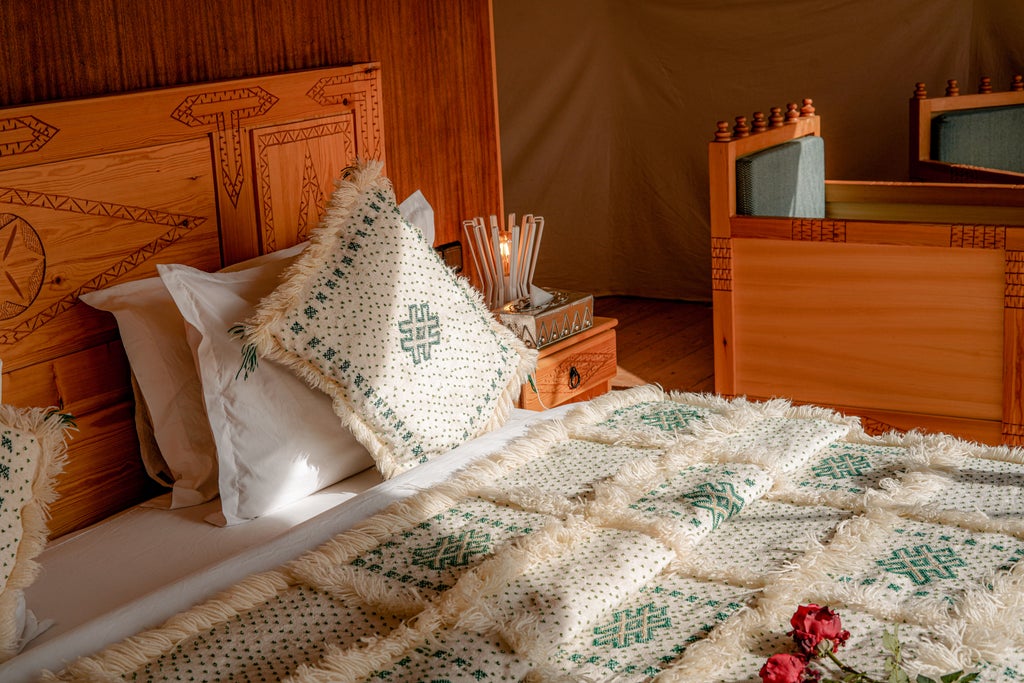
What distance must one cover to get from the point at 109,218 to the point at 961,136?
3.34m

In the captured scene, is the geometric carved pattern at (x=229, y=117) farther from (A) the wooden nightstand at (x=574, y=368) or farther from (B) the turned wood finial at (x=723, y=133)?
(B) the turned wood finial at (x=723, y=133)

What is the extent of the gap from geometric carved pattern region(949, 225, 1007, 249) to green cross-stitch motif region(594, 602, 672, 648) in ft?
7.00

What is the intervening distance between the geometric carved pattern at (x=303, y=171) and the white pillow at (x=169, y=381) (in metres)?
0.44

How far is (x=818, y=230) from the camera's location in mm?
3410

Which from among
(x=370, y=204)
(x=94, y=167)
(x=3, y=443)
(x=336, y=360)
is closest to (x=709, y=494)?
(x=336, y=360)

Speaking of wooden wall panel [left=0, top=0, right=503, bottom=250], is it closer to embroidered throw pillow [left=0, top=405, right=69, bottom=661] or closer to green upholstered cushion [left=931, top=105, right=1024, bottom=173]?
embroidered throw pillow [left=0, top=405, right=69, bottom=661]

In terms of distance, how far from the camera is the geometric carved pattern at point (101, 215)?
1.95m

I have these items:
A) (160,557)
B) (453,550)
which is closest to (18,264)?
(160,557)

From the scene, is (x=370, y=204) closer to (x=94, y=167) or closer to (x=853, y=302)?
(x=94, y=167)

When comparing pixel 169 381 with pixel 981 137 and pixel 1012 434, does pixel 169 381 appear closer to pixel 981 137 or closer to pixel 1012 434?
pixel 1012 434

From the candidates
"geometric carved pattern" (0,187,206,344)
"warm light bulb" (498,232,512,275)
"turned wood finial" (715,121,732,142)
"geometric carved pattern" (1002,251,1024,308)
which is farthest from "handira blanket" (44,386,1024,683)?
"turned wood finial" (715,121,732,142)

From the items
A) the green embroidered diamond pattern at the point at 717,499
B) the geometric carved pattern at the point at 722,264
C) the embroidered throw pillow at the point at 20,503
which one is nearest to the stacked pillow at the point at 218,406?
the embroidered throw pillow at the point at 20,503

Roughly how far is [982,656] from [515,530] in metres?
Answer: 0.70

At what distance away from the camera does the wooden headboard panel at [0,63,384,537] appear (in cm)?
196
